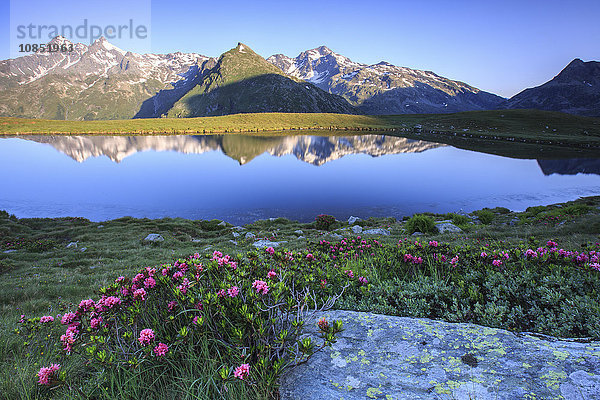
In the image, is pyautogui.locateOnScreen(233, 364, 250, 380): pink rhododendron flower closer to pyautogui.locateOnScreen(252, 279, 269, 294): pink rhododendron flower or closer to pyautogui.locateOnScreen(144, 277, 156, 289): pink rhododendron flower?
pyautogui.locateOnScreen(252, 279, 269, 294): pink rhododendron flower

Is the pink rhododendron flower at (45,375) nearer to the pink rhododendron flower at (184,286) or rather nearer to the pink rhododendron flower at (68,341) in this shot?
the pink rhododendron flower at (68,341)

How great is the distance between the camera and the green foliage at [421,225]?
16.0 m

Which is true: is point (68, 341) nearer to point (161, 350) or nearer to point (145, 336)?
point (145, 336)

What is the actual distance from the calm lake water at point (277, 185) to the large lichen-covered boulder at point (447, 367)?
22.6m

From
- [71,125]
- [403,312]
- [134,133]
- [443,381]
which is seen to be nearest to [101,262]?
[403,312]

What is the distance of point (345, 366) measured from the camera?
2.63 meters

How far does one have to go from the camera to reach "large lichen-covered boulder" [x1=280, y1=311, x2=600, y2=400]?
2.13 meters

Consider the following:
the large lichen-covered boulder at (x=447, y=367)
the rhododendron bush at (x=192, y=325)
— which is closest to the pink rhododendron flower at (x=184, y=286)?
the rhododendron bush at (x=192, y=325)

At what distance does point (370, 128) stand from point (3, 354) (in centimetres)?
14749

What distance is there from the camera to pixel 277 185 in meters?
36.7

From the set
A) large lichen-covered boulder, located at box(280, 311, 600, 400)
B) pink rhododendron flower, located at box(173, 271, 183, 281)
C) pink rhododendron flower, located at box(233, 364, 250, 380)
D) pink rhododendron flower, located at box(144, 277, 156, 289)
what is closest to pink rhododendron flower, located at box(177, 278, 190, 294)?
pink rhododendron flower, located at box(173, 271, 183, 281)

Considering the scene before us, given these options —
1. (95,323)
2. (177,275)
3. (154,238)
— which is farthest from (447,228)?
(154,238)

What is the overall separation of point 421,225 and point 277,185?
2321 centimetres

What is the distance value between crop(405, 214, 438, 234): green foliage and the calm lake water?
1012cm
